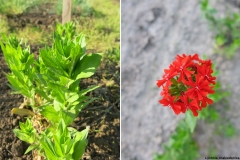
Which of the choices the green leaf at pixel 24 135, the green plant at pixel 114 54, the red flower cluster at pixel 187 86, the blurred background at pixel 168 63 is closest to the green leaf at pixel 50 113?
the green leaf at pixel 24 135

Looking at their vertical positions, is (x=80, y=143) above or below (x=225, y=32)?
below

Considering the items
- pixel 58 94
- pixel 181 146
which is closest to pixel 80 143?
pixel 58 94

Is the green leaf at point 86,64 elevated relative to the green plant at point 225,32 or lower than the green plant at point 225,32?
lower

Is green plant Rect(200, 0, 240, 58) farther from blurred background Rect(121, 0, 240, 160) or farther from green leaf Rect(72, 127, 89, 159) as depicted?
green leaf Rect(72, 127, 89, 159)

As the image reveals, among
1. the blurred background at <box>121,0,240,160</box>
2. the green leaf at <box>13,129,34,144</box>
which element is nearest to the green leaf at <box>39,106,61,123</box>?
the green leaf at <box>13,129,34,144</box>

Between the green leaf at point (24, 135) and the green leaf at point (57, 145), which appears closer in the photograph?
the green leaf at point (57, 145)

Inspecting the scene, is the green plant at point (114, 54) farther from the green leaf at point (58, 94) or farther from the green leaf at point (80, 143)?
the green leaf at point (80, 143)

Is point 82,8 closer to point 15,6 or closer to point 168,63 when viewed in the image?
point 15,6
